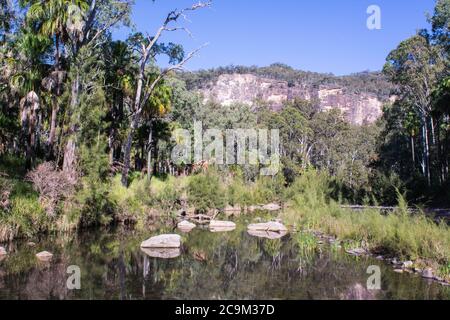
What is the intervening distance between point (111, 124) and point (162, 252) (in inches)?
570

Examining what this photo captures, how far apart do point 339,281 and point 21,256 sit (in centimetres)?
840

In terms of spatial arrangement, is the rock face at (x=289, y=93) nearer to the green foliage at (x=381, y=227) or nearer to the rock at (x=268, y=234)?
the green foliage at (x=381, y=227)

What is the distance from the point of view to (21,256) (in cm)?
1187

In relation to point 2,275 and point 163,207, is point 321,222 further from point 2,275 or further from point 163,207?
point 2,275

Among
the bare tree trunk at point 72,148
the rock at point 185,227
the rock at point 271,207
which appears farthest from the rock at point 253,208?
the bare tree trunk at point 72,148

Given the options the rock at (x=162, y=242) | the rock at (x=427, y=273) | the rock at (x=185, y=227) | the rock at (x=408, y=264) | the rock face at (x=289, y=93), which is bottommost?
the rock at (x=185, y=227)

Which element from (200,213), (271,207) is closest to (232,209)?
(271,207)

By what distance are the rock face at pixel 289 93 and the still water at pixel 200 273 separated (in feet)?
411

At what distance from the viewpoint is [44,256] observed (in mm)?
11914

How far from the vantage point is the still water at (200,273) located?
8953 mm

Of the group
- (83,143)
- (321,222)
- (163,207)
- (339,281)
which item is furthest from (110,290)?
(163,207)

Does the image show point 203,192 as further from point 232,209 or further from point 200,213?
point 232,209

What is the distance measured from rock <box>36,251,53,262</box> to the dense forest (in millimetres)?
2321

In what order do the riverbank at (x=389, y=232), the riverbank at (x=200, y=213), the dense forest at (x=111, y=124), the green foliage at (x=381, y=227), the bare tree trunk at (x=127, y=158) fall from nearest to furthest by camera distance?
the riverbank at (x=389, y=232), the green foliage at (x=381, y=227), the riverbank at (x=200, y=213), the dense forest at (x=111, y=124), the bare tree trunk at (x=127, y=158)
